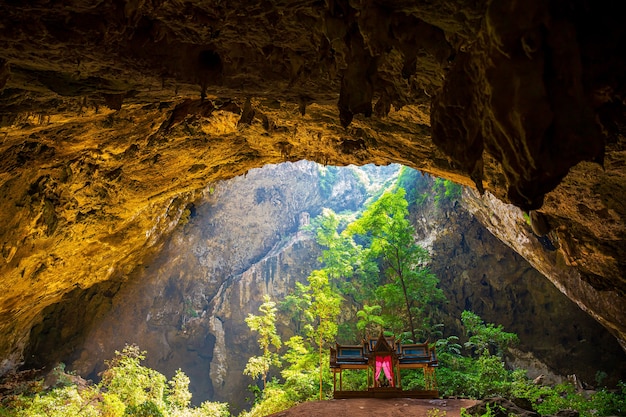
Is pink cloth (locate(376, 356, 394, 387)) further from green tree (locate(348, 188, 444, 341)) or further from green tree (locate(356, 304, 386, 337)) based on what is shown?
green tree (locate(348, 188, 444, 341))

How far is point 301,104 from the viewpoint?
5230mm

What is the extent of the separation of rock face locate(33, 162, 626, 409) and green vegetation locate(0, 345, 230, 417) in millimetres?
3795

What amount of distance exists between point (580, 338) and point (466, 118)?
1616cm

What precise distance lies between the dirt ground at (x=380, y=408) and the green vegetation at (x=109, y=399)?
18.3 ft

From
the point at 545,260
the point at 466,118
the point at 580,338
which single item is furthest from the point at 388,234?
the point at 466,118

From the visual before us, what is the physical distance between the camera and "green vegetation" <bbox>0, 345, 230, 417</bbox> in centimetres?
1019

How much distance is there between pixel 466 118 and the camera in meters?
2.98

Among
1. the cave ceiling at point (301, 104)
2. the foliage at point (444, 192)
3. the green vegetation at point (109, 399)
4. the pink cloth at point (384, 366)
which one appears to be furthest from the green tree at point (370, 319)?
the cave ceiling at point (301, 104)

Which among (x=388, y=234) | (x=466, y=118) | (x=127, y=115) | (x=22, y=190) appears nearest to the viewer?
(x=466, y=118)

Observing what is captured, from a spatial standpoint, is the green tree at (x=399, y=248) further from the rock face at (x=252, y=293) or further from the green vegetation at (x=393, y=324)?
the rock face at (x=252, y=293)

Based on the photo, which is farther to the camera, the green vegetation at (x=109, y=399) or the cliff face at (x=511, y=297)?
the cliff face at (x=511, y=297)

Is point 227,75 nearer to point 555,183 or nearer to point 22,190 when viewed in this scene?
point 555,183

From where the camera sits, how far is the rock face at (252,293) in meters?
15.4

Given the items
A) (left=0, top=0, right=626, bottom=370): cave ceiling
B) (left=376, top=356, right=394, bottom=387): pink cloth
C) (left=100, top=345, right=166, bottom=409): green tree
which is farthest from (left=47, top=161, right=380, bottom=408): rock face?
(left=376, top=356, right=394, bottom=387): pink cloth
